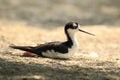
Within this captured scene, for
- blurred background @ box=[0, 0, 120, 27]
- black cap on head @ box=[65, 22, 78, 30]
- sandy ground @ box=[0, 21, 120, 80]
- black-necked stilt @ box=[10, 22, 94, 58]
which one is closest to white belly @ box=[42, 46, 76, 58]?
black-necked stilt @ box=[10, 22, 94, 58]

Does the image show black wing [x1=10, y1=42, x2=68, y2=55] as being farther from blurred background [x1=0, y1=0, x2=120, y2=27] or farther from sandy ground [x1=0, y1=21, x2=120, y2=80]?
blurred background [x1=0, y1=0, x2=120, y2=27]

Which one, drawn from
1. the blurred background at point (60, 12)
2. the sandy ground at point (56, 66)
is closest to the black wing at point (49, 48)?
the sandy ground at point (56, 66)

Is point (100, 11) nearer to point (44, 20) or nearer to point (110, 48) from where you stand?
point (44, 20)

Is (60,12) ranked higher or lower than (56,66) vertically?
higher

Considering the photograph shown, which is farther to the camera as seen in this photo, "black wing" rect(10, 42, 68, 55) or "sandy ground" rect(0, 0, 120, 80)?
"black wing" rect(10, 42, 68, 55)

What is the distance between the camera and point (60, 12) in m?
17.4

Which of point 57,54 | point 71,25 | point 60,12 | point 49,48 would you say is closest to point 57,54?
point 57,54

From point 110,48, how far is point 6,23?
159 inches

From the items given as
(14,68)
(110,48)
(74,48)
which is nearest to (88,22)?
(110,48)

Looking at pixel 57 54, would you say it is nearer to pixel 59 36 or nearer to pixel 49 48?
pixel 49 48

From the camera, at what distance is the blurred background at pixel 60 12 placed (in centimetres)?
1625

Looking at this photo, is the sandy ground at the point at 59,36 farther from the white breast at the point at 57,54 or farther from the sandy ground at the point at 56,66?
the white breast at the point at 57,54

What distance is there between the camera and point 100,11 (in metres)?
17.6

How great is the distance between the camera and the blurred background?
53.3ft
